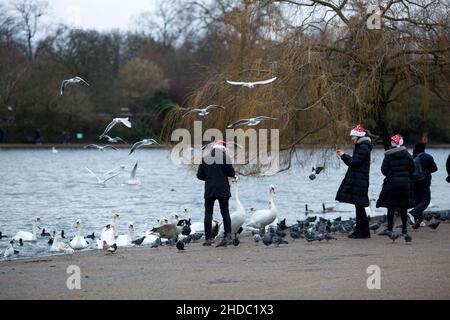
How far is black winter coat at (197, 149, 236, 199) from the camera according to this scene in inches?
611

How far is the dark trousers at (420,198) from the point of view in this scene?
60.3 feet

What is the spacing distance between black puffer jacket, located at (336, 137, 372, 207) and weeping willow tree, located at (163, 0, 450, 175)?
4081 mm

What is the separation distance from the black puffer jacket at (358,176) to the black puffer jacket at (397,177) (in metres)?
0.53

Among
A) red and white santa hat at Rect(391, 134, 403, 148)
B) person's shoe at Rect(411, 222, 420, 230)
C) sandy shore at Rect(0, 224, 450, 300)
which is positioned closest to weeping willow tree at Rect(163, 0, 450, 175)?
person's shoe at Rect(411, 222, 420, 230)

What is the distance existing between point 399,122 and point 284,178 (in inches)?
1088

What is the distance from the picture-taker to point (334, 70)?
20.9 meters

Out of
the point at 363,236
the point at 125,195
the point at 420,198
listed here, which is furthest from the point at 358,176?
the point at 125,195

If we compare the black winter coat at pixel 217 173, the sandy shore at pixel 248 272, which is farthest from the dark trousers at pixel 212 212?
the sandy shore at pixel 248 272

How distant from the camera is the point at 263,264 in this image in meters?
13.2

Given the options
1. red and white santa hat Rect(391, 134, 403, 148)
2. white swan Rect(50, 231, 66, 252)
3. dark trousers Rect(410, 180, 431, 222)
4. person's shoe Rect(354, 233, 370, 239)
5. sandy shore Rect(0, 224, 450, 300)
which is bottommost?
white swan Rect(50, 231, 66, 252)

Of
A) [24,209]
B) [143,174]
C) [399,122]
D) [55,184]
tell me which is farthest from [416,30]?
[143,174]

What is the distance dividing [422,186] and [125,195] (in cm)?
2113

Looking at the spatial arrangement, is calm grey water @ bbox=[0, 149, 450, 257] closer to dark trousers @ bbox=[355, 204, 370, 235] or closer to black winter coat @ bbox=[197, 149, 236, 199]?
black winter coat @ bbox=[197, 149, 236, 199]
